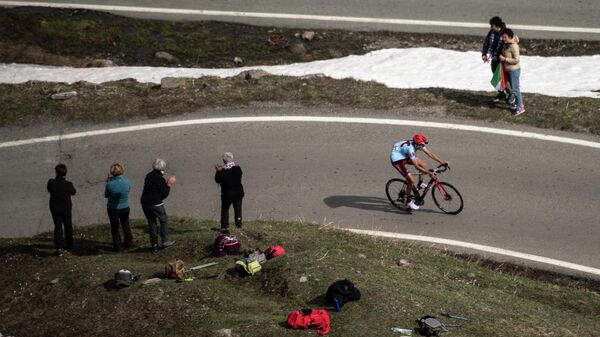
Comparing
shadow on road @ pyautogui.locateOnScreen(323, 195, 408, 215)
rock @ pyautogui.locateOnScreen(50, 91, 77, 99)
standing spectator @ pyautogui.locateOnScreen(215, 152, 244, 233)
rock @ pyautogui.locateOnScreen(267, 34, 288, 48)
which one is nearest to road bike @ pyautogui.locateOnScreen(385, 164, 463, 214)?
shadow on road @ pyautogui.locateOnScreen(323, 195, 408, 215)

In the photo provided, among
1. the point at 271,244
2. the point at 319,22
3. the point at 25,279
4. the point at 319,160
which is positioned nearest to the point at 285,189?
the point at 319,160

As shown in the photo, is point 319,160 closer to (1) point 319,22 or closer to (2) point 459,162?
(2) point 459,162

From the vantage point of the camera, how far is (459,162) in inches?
909

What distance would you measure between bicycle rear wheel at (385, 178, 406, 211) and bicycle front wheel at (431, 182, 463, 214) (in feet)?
2.31

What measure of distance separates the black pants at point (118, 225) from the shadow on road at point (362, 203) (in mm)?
5048

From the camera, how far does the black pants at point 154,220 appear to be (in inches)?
734

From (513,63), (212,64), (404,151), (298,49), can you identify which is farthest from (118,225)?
(298,49)

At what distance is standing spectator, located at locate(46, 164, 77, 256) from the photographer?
1895cm

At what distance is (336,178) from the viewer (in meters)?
22.9

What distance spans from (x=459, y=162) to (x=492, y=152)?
946 mm

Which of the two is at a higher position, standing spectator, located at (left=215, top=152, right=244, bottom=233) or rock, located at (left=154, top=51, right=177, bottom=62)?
rock, located at (left=154, top=51, right=177, bottom=62)

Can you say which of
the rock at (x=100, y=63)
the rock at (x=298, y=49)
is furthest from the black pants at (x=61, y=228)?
the rock at (x=298, y=49)

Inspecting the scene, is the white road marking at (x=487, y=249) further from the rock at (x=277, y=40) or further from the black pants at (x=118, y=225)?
the rock at (x=277, y=40)

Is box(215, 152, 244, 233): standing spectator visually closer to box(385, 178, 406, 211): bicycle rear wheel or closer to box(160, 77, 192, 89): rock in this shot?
box(385, 178, 406, 211): bicycle rear wheel
